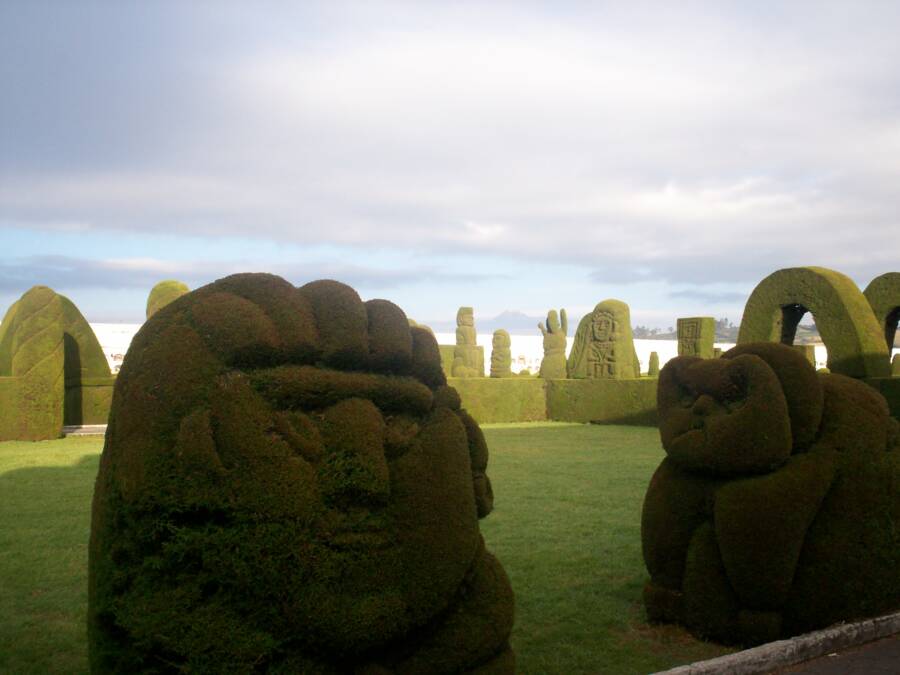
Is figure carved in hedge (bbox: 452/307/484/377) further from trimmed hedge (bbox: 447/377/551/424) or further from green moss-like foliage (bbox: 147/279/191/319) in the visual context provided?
green moss-like foliage (bbox: 147/279/191/319)

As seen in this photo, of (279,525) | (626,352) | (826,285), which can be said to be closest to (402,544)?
(279,525)

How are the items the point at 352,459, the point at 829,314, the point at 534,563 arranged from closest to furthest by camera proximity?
the point at 352,459
the point at 534,563
the point at 829,314

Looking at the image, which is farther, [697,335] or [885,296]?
[697,335]

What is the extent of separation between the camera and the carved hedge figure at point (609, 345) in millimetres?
27688

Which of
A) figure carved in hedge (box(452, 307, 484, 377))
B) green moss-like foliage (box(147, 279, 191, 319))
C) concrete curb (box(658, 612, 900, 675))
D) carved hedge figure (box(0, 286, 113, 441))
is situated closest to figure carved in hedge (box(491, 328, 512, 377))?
figure carved in hedge (box(452, 307, 484, 377))

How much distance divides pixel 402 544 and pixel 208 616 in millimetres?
986

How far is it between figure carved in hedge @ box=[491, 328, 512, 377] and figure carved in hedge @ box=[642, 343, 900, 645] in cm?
3221

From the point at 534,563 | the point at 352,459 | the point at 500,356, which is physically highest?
the point at 500,356

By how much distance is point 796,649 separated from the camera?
17.7 ft

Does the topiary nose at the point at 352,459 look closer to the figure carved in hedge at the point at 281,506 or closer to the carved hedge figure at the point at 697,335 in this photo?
the figure carved in hedge at the point at 281,506

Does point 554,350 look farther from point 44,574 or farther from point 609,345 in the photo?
point 44,574

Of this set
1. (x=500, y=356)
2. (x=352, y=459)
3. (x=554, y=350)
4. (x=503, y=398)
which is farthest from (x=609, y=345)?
(x=352, y=459)

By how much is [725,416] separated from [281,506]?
363 centimetres

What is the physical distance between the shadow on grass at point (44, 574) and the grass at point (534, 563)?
0.01 meters
